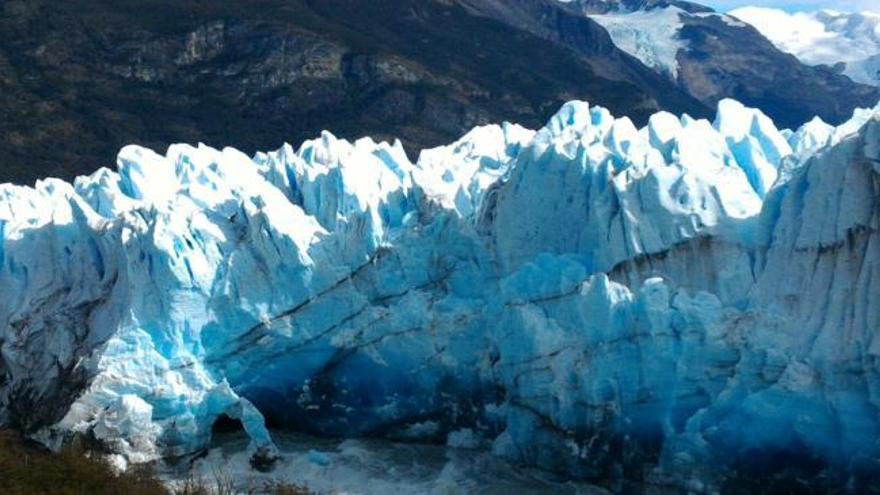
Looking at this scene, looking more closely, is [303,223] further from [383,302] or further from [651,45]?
[651,45]

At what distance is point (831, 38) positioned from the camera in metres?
125

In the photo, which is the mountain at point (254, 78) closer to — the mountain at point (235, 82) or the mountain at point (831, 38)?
the mountain at point (235, 82)

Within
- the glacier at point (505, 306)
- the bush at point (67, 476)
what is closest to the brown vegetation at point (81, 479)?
the bush at point (67, 476)

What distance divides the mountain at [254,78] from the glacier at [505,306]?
28114 mm

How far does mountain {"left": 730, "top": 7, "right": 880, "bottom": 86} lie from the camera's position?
11181cm

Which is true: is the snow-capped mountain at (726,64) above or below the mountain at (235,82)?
above

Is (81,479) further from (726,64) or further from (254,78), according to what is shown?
(726,64)

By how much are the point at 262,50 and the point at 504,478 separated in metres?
45.0

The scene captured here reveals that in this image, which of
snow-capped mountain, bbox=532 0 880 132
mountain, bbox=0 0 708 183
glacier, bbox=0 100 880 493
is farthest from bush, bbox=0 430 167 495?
snow-capped mountain, bbox=532 0 880 132

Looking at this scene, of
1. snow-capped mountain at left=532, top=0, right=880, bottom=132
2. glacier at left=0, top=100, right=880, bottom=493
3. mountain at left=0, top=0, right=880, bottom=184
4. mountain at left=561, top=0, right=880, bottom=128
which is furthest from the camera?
snow-capped mountain at left=532, top=0, right=880, bottom=132

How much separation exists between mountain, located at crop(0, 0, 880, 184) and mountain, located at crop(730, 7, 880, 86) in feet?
159

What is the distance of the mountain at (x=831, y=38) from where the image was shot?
11181 centimetres

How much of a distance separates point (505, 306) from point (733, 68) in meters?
89.3

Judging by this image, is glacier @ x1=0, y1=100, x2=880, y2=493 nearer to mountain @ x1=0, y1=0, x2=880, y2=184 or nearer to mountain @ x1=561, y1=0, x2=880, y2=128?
mountain @ x1=0, y1=0, x2=880, y2=184
